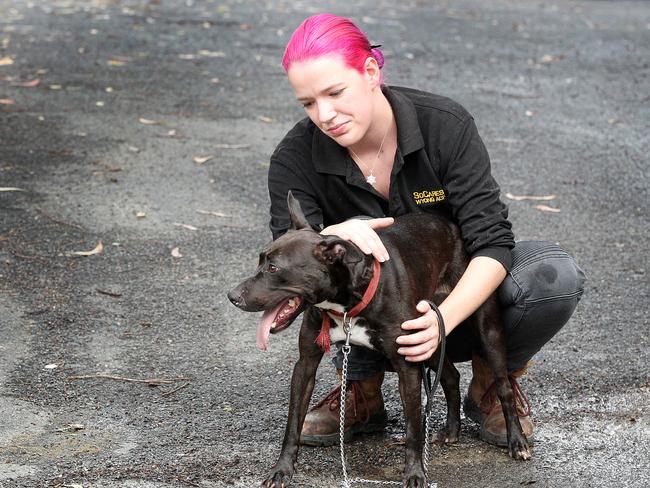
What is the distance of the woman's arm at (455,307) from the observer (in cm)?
341

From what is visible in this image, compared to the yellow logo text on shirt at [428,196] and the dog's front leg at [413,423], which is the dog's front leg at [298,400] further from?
the yellow logo text on shirt at [428,196]

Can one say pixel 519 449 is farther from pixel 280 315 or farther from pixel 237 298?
pixel 237 298

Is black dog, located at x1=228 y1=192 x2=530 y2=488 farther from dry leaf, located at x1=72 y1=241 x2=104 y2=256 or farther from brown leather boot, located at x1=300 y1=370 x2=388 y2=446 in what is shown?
dry leaf, located at x1=72 y1=241 x2=104 y2=256

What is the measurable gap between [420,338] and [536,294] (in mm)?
605

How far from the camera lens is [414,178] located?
3.86 m

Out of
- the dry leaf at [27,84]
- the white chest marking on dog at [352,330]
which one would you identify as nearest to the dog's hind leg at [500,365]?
the white chest marking on dog at [352,330]

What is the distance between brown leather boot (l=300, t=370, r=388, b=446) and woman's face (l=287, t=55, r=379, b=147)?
971 mm

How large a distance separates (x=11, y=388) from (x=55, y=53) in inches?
294

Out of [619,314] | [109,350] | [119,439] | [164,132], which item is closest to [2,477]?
[119,439]

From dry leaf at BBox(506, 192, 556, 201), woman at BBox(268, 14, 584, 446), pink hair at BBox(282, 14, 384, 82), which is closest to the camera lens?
pink hair at BBox(282, 14, 384, 82)

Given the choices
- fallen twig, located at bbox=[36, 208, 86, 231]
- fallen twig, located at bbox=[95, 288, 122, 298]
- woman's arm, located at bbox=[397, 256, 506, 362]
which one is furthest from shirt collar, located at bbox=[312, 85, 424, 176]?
fallen twig, located at bbox=[36, 208, 86, 231]

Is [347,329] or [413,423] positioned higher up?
[347,329]

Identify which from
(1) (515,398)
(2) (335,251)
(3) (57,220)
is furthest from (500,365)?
(3) (57,220)

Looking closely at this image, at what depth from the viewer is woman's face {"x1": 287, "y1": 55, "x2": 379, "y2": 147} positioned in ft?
11.5
